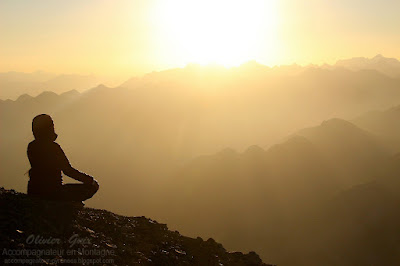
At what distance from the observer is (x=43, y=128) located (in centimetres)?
934

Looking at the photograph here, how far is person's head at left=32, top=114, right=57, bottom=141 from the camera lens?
931 cm

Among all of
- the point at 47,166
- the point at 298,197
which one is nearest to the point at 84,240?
the point at 47,166

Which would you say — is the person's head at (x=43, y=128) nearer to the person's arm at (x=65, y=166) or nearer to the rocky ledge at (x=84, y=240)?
the person's arm at (x=65, y=166)

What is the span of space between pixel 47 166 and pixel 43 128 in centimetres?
110

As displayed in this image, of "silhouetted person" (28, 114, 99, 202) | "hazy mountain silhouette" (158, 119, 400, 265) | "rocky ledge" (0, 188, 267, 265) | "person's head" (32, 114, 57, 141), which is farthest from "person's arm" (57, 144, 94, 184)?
"hazy mountain silhouette" (158, 119, 400, 265)

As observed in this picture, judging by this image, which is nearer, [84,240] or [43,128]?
[84,240]

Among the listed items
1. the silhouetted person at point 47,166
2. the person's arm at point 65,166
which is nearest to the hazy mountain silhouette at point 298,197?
the silhouetted person at point 47,166

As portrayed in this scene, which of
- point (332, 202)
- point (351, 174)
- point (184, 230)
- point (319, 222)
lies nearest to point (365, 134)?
point (351, 174)

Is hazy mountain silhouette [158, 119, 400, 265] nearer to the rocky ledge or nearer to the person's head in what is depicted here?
the rocky ledge

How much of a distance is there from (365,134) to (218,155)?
66.5m

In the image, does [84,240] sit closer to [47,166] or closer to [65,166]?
[65,166]

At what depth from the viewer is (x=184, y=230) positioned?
115 metres

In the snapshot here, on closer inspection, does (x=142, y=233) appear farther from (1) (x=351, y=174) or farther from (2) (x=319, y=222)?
(1) (x=351, y=174)

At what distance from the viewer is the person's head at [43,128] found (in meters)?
9.31
